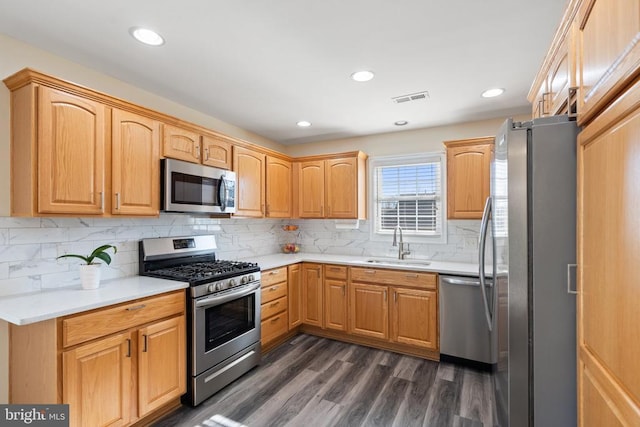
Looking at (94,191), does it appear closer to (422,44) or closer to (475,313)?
(422,44)

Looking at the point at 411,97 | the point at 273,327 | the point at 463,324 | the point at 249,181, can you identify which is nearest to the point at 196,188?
the point at 249,181

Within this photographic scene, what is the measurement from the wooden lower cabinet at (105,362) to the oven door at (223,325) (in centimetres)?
12

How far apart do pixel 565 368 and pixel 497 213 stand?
0.76 m

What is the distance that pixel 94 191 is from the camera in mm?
2039

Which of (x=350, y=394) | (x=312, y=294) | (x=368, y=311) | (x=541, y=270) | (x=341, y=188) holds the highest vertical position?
(x=341, y=188)

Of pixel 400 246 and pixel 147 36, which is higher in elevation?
pixel 147 36

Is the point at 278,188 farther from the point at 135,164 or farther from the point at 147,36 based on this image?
the point at 147,36

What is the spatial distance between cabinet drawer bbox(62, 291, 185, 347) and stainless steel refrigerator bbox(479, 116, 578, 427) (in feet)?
6.93

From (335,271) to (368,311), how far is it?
1.87 feet

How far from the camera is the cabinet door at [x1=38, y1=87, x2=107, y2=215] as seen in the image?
5.95ft

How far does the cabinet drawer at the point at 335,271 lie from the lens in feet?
11.4

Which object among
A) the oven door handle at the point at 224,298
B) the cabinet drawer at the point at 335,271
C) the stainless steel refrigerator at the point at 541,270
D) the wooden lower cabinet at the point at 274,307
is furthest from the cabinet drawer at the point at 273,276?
the stainless steel refrigerator at the point at 541,270

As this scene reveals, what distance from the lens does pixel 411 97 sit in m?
2.82

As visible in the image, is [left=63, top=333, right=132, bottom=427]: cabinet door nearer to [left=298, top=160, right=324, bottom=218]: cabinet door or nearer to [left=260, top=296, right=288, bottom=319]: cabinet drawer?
[left=260, top=296, right=288, bottom=319]: cabinet drawer
